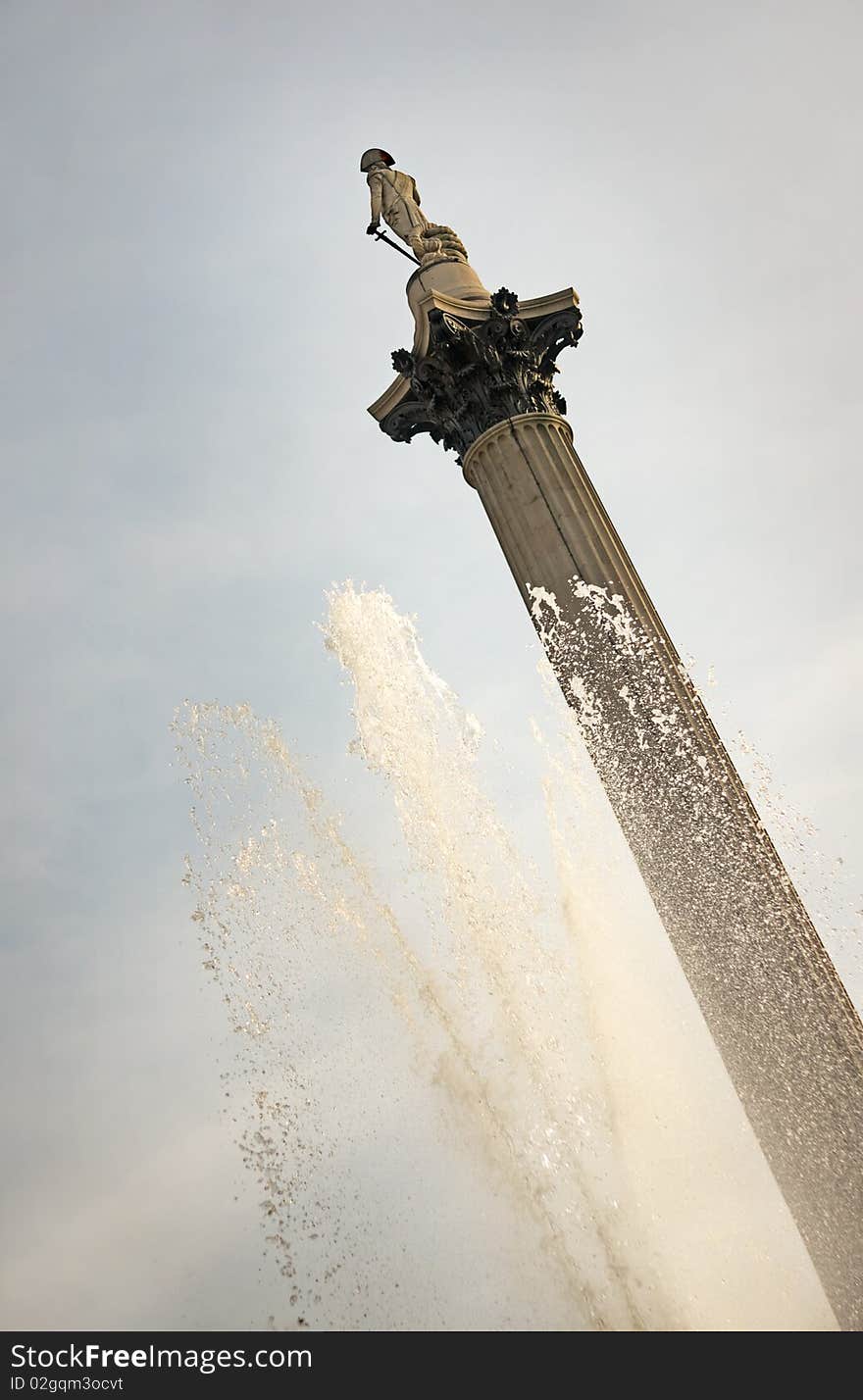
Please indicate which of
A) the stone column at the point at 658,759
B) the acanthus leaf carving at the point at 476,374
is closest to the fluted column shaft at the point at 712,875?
the stone column at the point at 658,759

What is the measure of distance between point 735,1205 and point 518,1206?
7.25 feet

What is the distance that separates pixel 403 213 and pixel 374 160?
1.46 m

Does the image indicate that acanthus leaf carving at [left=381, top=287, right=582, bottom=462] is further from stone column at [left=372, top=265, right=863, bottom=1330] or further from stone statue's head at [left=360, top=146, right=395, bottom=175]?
stone statue's head at [left=360, top=146, right=395, bottom=175]

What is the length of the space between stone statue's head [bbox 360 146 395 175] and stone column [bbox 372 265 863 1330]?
12.1 feet

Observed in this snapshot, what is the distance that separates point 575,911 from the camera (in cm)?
953

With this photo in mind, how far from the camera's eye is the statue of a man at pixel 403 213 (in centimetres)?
1319

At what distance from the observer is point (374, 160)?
14703 millimetres

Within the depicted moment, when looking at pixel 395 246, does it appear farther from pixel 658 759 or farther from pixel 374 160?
pixel 658 759

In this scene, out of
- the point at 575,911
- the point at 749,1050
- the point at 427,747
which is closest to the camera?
the point at 749,1050

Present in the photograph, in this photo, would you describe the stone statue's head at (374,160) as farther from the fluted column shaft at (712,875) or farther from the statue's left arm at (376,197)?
the fluted column shaft at (712,875)

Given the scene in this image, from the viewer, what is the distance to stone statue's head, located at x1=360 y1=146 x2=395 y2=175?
14680 mm

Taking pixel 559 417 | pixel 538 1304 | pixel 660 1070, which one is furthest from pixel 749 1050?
pixel 559 417

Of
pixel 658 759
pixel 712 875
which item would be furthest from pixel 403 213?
pixel 712 875
